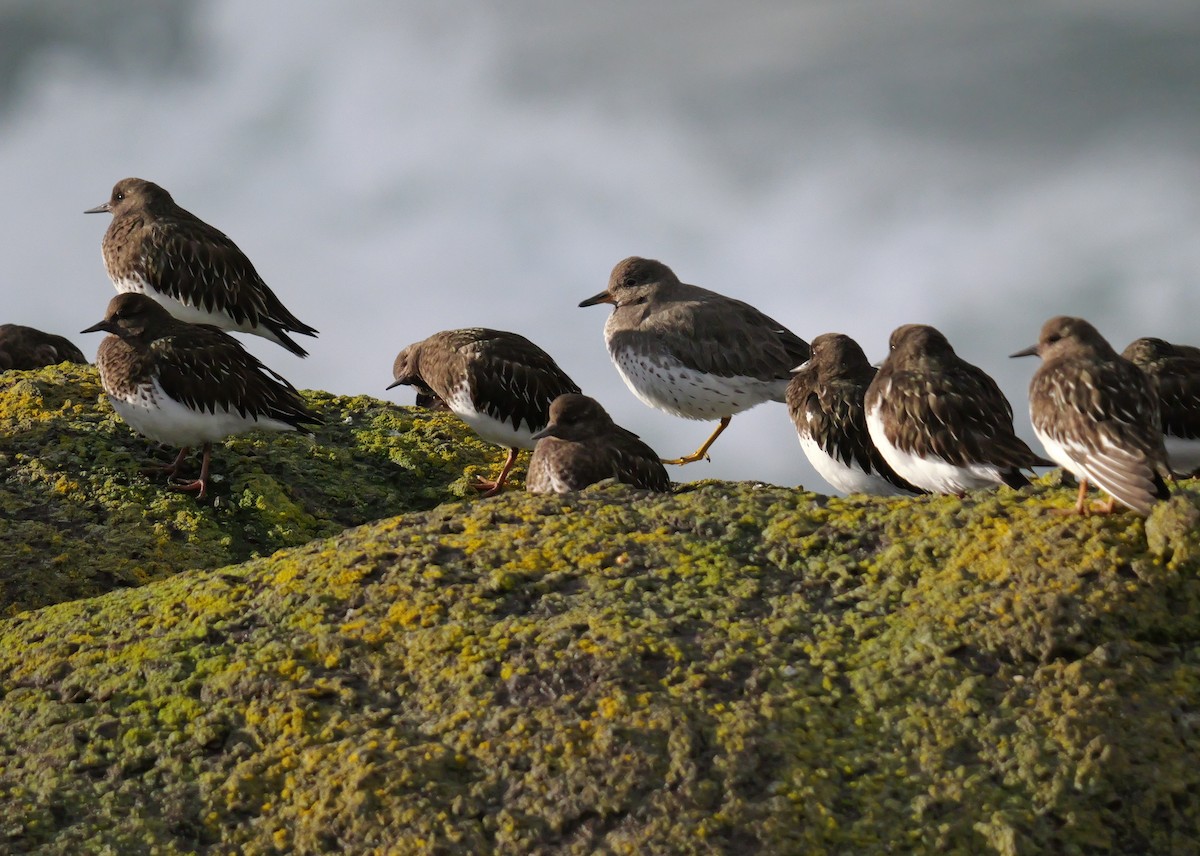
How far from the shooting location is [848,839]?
4426 millimetres

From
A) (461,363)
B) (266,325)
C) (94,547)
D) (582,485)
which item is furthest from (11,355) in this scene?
(582,485)

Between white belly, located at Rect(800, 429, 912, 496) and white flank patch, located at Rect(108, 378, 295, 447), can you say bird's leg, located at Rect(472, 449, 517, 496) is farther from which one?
white belly, located at Rect(800, 429, 912, 496)

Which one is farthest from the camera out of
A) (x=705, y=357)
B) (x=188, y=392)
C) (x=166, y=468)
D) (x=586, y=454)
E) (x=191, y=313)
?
(x=705, y=357)

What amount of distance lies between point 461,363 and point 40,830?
24.0ft

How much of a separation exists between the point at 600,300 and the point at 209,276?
4340mm

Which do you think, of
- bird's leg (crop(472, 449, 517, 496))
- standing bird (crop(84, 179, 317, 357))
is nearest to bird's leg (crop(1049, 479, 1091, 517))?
bird's leg (crop(472, 449, 517, 496))

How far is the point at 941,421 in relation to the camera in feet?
26.1

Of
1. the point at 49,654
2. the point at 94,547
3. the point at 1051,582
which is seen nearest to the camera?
the point at 1051,582

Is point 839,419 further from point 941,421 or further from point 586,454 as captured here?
point 586,454

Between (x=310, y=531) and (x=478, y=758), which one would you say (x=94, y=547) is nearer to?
(x=310, y=531)

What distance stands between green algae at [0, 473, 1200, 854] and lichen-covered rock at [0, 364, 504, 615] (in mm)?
2005

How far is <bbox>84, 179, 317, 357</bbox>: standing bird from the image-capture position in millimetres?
12906

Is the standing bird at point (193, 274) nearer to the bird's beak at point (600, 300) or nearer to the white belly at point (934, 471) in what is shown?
the bird's beak at point (600, 300)

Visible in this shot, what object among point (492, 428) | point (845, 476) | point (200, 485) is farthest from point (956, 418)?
point (200, 485)
